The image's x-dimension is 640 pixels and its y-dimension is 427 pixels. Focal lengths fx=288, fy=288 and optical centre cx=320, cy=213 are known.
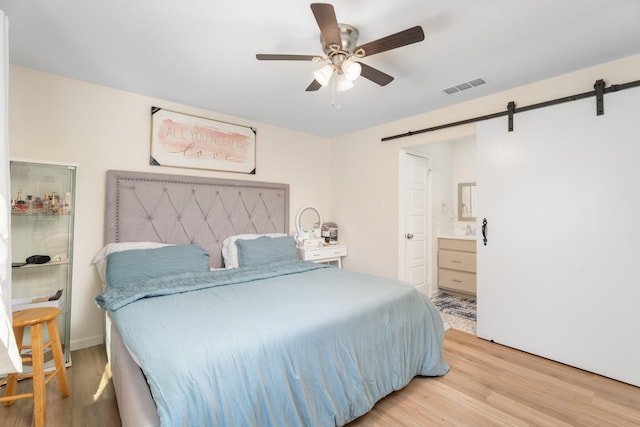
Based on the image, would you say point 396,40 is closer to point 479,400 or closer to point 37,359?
point 479,400

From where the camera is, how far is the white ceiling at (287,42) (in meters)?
1.66

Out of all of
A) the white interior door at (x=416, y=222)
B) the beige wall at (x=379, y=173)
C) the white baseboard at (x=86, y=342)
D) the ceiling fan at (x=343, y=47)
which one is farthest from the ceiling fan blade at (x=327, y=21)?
the white baseboard at (x=86, y=342)

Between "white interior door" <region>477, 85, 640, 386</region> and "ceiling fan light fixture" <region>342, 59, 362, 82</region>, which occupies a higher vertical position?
"ceiling fan light fixture" <region>342, 59, 362, 82</region>

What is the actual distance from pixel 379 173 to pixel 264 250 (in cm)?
184

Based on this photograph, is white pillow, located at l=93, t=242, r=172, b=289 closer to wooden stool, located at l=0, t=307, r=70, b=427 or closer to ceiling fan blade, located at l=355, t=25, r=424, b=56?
wooden stool, located at l=0, t=307, r=70, b=427

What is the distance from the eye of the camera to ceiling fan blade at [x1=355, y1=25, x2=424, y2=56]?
4.90 ft

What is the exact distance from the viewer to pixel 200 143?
3.24 meters

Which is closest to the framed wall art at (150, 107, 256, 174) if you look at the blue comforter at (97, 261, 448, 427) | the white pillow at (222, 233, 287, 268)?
the white pillow at (222, 233, 287, 268)

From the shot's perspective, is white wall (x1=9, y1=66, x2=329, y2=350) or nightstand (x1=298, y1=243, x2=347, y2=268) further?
nightstand (x1=298, y1=243, x2=347, y2=268)

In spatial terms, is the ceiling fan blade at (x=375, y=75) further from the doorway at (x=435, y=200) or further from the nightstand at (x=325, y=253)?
the nightstand at (x=325, y=253)

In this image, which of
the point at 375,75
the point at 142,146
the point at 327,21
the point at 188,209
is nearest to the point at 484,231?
the point at 375,75

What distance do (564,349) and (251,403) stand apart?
2.62 metres

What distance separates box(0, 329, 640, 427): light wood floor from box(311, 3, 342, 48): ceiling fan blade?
2.22 m

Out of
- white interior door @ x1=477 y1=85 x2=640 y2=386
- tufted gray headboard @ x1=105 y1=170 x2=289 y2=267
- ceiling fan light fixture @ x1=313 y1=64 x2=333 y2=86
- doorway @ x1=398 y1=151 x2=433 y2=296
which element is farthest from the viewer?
doorway @ x1=398 y1=151 x2=433 y2=296
